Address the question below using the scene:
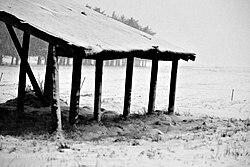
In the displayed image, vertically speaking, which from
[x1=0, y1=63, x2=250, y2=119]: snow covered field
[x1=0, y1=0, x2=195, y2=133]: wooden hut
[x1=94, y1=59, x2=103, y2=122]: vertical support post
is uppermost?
[x1=0, y1=0, x2=195, y2=133]: wooden hut

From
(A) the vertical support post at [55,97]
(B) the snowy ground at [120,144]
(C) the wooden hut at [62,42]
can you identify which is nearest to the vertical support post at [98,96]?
(C) the wooden hut at [62,42]

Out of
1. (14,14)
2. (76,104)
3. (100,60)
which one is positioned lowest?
(76,104)

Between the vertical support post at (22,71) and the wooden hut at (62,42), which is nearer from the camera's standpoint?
the wooden hut at (62,42)

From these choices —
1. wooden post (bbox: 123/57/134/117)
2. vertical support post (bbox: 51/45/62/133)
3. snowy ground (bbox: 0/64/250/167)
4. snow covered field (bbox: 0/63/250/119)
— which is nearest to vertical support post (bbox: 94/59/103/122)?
snowy ground (bbox: 0/64/250/167)

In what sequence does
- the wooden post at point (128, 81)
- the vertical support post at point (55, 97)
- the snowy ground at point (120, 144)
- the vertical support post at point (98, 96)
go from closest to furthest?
the snowy ground at point (120, 144) < the vertical support post at point (55, 97) < the vertical support post at point (98, 96) < the wooden post at point (128, 81)

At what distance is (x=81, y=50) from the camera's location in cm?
696

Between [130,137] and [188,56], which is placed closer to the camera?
[130,137]

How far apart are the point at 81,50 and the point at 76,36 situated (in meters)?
0.92

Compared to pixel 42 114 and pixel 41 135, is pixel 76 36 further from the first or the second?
pixel 42 114

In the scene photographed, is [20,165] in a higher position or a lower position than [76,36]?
lower

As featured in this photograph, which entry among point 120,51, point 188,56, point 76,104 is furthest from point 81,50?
point 188,56

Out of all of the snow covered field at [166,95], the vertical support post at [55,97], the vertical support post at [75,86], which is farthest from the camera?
the snow covered field at [166,95]

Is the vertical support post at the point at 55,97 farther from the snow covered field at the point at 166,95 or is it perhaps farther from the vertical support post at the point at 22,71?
the snow covered field at the point at 166,95

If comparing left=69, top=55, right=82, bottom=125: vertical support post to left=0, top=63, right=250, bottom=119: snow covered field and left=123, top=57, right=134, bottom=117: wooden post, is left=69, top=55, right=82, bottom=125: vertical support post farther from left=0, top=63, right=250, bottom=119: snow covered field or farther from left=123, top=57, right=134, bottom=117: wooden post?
left=0, top=63, right=250, bottom=119: snow covered field
